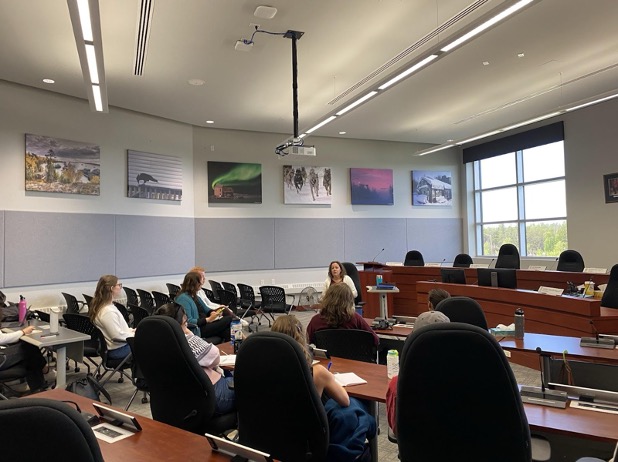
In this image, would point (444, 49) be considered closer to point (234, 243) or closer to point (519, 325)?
point (519, 325)

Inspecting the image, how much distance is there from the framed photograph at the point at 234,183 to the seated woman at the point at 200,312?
168 inches

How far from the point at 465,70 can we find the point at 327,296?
4656mm

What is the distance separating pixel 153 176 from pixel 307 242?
3.71 meters

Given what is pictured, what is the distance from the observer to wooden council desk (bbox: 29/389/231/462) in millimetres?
1570

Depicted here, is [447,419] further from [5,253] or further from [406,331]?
[5,253]

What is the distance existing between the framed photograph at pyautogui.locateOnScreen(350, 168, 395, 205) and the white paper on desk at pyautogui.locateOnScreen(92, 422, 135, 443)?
30.3 feet

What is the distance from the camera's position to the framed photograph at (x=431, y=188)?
11.5 m

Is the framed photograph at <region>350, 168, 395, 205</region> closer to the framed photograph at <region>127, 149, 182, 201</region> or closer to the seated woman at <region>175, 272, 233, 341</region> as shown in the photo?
the framed photograph at <region>127, 149, 182, 201</region>

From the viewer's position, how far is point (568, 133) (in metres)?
9.04

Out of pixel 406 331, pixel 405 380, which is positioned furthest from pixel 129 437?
pixel 406 331

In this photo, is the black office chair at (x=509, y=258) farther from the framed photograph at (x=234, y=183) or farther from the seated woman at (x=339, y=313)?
the seated woman at (x=339, y=313)

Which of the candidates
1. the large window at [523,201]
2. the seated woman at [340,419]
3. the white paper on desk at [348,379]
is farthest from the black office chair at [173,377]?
the large window at [523,201]

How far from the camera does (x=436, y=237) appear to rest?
11.6 meters

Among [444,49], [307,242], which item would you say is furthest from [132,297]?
[444,49]
